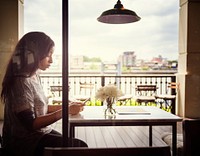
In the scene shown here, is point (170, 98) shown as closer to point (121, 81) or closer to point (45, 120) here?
point (121, 81)

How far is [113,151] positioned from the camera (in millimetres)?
826

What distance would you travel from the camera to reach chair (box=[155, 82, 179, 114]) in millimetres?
5480

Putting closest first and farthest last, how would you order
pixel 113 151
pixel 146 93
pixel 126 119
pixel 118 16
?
pixel 113 151
pixel 126 119
pixel 118 16
pixel 146 93

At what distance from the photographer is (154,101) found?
5.46 meters

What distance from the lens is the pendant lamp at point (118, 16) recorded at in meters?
2.48

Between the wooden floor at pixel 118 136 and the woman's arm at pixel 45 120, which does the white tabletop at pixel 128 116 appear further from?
the wooden floor at pixel 118 136

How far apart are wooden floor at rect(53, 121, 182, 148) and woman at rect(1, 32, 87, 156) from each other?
6.35ft

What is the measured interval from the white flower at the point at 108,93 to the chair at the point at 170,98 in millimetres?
3507

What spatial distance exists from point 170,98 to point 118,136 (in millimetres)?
2097

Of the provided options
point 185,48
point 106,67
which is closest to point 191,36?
point 185,48

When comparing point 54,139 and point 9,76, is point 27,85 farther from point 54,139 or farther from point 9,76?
point 54,139

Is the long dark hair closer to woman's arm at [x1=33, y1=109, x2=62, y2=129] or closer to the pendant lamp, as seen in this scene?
woman's arm at [x1=33, y1=109, x2=62, y2=129]

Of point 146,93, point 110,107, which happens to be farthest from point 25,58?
point 146,93

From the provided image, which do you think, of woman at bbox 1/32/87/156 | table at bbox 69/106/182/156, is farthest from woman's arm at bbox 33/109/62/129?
table at bbox 69/106/182/156
